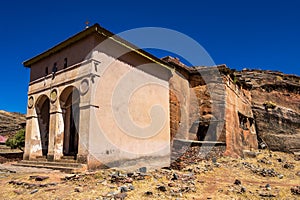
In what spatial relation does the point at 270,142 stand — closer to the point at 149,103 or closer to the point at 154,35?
the point at 149,103

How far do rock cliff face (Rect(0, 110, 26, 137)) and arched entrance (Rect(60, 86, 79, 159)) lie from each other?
38.3 ft

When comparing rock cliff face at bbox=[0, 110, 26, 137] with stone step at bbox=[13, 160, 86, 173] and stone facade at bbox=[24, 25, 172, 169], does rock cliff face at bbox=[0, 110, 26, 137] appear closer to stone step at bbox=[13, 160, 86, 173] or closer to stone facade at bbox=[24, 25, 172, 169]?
stone facade at bbox=[24, 25, 172, 169]

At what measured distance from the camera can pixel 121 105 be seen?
1234cm

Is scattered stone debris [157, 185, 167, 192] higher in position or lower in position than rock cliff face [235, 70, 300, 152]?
lower

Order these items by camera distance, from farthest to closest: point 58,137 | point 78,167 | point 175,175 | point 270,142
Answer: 1. point 270,142
2. point 58,137
3. point 78,167
4. point 175,175

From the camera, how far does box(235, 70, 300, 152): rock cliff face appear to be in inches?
706

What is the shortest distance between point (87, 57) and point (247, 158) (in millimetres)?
10191

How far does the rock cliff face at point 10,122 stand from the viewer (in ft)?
83.4

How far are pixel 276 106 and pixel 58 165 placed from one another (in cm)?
1534

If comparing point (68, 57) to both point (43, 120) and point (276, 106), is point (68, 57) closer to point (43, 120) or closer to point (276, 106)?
point (43, 120)

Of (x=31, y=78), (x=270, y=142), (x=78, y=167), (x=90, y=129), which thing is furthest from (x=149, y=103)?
(x=270, y=142)

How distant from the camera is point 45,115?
14750 millimetres

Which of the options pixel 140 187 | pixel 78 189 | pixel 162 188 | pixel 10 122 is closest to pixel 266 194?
pixel 162 188

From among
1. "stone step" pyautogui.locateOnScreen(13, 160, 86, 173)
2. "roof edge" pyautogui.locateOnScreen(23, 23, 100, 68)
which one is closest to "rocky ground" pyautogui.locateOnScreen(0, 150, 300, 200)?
"stone step" pyautogui.locateOnScreen(13, 160, 86, 173)
